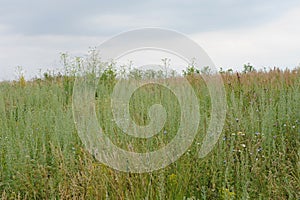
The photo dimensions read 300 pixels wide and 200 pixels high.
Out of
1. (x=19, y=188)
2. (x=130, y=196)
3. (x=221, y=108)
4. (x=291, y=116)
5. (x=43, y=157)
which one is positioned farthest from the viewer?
(x=221, y=108)

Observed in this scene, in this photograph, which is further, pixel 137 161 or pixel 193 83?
pixel 193 83

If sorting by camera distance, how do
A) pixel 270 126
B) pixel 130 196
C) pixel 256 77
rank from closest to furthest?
pixel 130 196
pixel 270 126
pixel 256 77

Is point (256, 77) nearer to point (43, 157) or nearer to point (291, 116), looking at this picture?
point (291, 116)

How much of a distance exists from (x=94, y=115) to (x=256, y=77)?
412 cm

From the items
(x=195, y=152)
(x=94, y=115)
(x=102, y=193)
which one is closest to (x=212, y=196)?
(x=195, y=152)

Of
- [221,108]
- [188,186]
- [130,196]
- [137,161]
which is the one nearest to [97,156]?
[137,161]

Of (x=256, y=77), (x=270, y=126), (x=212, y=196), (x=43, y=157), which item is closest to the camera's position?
(x=212, y=196)

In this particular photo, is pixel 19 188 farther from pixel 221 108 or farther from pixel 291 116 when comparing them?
pixel 291 116

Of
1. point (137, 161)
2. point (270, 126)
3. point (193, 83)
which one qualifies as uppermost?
point (193, 83)

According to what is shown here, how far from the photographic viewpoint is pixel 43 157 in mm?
3443

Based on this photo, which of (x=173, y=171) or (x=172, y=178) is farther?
(x=173, y=171)

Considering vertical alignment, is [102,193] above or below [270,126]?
below

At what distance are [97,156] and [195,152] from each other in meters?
0.97

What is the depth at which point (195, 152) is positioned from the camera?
3471 millimetres
